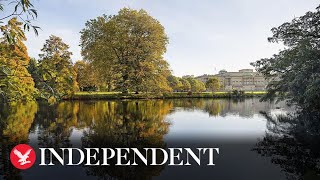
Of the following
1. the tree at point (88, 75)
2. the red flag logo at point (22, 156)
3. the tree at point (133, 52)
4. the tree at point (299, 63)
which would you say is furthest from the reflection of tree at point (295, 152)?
the tree at point (88, 75)

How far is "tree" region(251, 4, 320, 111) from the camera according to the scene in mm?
17297

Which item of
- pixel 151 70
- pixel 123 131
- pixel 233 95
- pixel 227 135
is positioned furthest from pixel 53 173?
pixel 233 95

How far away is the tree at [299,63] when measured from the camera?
1730 cm

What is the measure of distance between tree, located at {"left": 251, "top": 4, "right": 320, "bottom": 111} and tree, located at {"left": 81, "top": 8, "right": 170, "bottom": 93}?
53.2 ft

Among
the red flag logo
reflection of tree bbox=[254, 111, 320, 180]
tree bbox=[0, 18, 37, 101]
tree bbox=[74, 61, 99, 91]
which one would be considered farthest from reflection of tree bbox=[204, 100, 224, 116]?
tree bbox=[74, 61, 99, 91]

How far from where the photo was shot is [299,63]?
61.3 ft

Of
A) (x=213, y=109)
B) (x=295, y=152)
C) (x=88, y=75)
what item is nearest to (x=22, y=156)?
(x=295, y=152)

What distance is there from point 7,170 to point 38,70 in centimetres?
499

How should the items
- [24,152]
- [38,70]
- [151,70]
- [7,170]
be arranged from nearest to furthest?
[38,70], [7,170], [24,152], [151,70]

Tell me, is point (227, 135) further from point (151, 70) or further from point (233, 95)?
point (233, 95)

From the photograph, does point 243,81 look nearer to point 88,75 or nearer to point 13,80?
point 88,75

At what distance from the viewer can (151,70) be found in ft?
131

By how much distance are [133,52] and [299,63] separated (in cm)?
2642

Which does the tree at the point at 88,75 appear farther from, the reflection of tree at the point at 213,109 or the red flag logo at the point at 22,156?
the red flag logo at the point at 22,156
